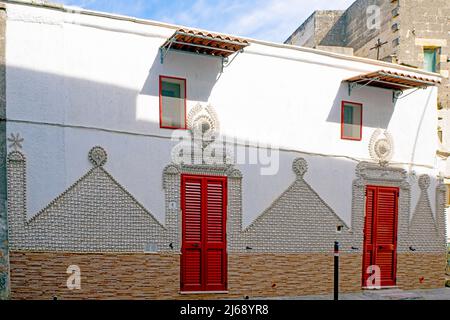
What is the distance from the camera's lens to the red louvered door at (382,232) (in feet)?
38.1

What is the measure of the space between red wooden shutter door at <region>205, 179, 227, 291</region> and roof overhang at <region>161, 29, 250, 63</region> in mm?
2918

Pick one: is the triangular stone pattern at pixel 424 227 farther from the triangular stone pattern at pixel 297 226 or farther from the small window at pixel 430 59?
the small window at pixel 430 59

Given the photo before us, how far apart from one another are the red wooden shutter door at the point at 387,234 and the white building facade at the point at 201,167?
0.05m

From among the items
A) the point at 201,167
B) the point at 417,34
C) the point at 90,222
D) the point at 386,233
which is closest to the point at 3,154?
the point at 90,222

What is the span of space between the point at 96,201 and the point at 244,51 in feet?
15.8

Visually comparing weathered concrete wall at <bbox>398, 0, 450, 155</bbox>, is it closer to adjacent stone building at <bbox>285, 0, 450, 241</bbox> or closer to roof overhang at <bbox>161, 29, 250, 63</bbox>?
adjacent stone building at <bbox>285, 0, 450, 241</bbox>

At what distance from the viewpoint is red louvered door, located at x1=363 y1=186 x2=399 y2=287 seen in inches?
458

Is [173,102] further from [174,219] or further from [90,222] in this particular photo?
[90,222]

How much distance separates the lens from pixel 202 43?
9.66m

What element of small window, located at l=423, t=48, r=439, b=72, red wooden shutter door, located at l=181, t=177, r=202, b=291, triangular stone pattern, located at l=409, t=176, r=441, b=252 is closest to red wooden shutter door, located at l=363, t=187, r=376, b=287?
triangular stone pattern, located at l=409, t=176, r=441, b=252

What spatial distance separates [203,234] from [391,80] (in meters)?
6.26

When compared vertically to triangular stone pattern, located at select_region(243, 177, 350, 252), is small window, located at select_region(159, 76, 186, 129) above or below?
above

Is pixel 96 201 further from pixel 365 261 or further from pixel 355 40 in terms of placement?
pixel 355 40

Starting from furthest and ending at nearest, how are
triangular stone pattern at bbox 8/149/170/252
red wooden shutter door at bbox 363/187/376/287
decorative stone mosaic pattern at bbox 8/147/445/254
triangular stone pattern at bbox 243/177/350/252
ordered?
red wooden shutter door at bbox 363/187/376/287 → triangular stone pattern at bbox 243/177/350/252 → decorative stone mosaic pattern at bbox 8/147/445/254 → triangular stone pattern at bbox 8/149/170/252
